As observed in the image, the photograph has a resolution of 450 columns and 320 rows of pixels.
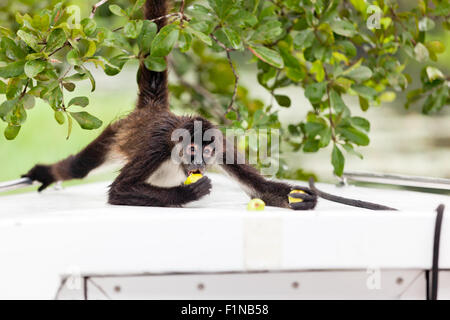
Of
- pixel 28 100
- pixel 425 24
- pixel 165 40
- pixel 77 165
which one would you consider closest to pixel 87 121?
pixel 28 100

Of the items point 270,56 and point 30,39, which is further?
point 270,56

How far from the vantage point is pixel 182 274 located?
0.86 metres

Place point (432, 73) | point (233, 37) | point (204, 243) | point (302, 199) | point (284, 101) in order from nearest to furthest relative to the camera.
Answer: point (204, 243)
point (302, 199)
point (233, 37)
point (432, 73)
point (284, 101)

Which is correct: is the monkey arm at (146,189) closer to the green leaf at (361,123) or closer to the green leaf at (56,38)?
the green leaf at (56,38)

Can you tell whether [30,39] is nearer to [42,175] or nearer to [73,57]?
[73,57]

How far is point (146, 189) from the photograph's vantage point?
1.41 m

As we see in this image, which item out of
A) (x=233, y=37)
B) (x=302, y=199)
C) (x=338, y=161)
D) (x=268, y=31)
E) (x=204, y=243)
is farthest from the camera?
(x=338, y=161)

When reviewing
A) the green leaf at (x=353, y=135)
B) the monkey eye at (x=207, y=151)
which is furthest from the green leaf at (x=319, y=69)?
the monkey eye at (x=207, y=151)

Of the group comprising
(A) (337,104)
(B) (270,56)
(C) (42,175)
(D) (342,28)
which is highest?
(D) (342,28)

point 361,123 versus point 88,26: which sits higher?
point 88,26

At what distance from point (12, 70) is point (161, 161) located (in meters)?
0.49

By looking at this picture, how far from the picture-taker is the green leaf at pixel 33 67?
3.56ft

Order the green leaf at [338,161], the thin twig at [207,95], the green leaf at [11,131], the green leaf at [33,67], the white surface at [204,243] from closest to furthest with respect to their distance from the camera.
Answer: the white surface at [204,243]
the green leaf at [33,67]
the green leaf at [11,131]
the green leaf at [338,161]
the thin twig at [207,95]

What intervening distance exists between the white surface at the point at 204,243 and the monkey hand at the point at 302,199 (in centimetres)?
32
